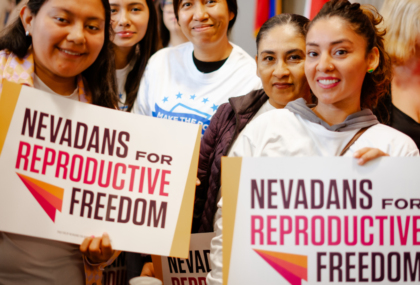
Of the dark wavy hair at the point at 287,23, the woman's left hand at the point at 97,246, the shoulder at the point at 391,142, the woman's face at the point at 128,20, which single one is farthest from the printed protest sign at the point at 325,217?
the woman's face at the point at 128,20

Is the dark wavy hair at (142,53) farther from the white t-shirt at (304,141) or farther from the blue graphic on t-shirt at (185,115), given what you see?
the white t-shirt at (304,141)

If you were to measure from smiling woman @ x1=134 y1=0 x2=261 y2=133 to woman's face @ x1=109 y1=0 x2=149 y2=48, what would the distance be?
0.31 metres

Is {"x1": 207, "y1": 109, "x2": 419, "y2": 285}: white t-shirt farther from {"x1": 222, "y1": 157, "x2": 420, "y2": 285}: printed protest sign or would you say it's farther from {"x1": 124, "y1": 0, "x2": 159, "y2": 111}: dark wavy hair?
{"x1": 124, "y1": 0, "x2": 159, "y2": 111}: dark wavy hair

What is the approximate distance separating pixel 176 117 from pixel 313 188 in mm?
996

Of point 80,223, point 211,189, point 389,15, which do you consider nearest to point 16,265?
point 80,223

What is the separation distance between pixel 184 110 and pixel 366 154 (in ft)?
3.46

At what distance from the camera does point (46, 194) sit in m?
1.34

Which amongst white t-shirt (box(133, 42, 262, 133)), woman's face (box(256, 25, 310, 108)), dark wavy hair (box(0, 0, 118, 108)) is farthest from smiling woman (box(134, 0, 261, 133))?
dark wavy hair (box(0, 0, 118, 108))

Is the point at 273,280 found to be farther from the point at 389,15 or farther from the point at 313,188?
the point at 389,15

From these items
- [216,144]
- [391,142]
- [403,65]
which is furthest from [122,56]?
[391,142]

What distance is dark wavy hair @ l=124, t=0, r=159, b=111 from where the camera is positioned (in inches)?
94.1

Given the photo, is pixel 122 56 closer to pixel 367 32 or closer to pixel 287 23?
pixel 287 23

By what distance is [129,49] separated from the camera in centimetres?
259

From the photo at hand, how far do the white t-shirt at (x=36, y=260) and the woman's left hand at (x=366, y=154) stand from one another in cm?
100
